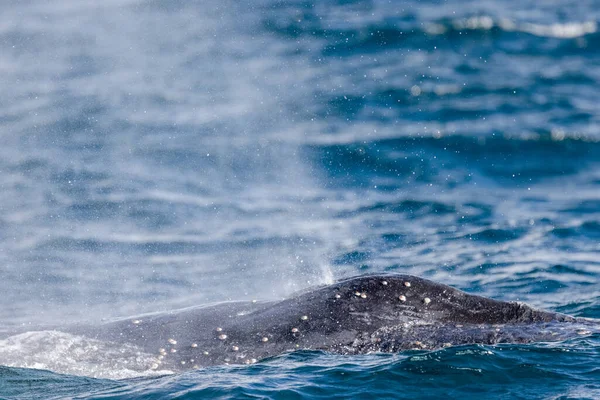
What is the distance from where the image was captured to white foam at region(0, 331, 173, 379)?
930cm

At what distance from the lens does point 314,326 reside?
368 inches

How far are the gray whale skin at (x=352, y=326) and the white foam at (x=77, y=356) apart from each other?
0.13 metres

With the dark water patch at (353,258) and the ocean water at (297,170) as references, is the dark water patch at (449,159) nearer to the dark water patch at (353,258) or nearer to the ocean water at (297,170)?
the ocean water at (297,170)

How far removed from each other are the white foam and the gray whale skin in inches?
5.3

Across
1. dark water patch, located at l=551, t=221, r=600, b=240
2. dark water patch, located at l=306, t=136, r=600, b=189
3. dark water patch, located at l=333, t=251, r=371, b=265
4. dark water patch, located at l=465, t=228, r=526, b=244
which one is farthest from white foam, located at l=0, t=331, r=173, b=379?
dark water patch, located at l=306, t=136, r=600, b=189

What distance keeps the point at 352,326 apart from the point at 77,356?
301cm

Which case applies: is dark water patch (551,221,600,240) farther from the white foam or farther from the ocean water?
the white foam

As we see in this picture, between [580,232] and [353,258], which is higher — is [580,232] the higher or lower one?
the lower one

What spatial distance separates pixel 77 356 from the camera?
9.58 metres

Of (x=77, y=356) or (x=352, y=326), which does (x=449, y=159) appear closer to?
(x=352, y=326)

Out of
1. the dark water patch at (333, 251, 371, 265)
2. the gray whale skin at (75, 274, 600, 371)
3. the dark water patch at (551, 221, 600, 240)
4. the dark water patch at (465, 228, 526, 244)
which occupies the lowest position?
the dark water patch at (551, 221, 600, 240)

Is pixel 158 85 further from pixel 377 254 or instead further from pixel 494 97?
pixel 377 254

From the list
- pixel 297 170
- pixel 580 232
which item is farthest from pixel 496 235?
pixel 297 170

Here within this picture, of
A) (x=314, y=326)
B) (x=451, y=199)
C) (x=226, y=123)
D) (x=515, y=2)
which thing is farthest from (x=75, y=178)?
(x=515, y=2)
